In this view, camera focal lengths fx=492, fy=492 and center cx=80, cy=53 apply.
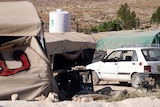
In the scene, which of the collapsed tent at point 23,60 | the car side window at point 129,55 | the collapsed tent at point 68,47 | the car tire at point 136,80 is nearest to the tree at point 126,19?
the collapsed tent at point 68,47

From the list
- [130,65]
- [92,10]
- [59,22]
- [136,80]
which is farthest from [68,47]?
[92,10]

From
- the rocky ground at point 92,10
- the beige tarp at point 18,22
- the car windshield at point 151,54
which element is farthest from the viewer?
the rocky ground at point 92,10

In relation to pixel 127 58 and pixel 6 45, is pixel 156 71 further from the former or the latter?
pixel 6 45

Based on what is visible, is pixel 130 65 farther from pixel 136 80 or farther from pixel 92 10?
pixel 92 10

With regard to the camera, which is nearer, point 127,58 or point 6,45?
point 6,45

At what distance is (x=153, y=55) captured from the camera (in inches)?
724

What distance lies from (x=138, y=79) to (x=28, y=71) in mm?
6610

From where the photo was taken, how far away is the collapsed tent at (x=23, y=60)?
1218cm

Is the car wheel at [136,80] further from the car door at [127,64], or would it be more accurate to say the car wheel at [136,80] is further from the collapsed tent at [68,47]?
the collapsed tent at [68,47]

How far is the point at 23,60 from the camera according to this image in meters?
12.5

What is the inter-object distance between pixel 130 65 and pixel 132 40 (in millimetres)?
9980

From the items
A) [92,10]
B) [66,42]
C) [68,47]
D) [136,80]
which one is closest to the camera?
[136,80]

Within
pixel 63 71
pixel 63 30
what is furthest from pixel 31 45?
pixel 63 30

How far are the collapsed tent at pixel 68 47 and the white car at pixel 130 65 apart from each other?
1176 mm
